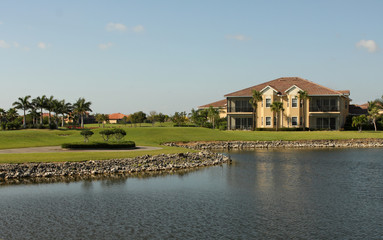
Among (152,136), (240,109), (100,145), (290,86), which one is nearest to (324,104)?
(290,86)

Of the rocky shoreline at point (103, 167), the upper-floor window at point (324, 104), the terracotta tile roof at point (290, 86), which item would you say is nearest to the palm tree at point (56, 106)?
the terracotta tile roof at point (290, 86)

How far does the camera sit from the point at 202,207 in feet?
71.1

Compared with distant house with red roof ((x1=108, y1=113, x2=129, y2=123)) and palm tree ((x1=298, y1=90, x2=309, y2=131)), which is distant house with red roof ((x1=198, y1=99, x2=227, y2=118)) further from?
distant house with red roof ((x1=108, y1=113, x2=129, y2=123))

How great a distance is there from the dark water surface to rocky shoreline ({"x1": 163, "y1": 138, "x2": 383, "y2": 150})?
28573mm

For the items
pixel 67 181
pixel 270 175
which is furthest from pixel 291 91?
pixel 67 181

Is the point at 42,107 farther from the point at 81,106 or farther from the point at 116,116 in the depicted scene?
the point at 116,116

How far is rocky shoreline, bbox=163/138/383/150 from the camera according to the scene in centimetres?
6169

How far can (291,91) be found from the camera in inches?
3167

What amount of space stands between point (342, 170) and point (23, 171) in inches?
1113

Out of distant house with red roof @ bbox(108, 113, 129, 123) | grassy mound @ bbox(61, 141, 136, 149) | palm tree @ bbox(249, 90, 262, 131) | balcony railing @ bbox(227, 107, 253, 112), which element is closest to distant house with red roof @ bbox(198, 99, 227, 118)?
balcony railing @ bbox(227, 107, 253, 112)

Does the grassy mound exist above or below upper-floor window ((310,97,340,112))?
below

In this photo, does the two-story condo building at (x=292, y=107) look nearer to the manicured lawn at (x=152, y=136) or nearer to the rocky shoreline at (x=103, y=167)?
the manicured lawn at (x=152, y=136)

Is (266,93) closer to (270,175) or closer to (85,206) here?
(270,175)

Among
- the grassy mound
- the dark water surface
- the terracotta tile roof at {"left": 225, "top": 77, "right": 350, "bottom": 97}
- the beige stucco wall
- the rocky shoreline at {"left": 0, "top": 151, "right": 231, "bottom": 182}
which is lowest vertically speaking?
the dark water surface
